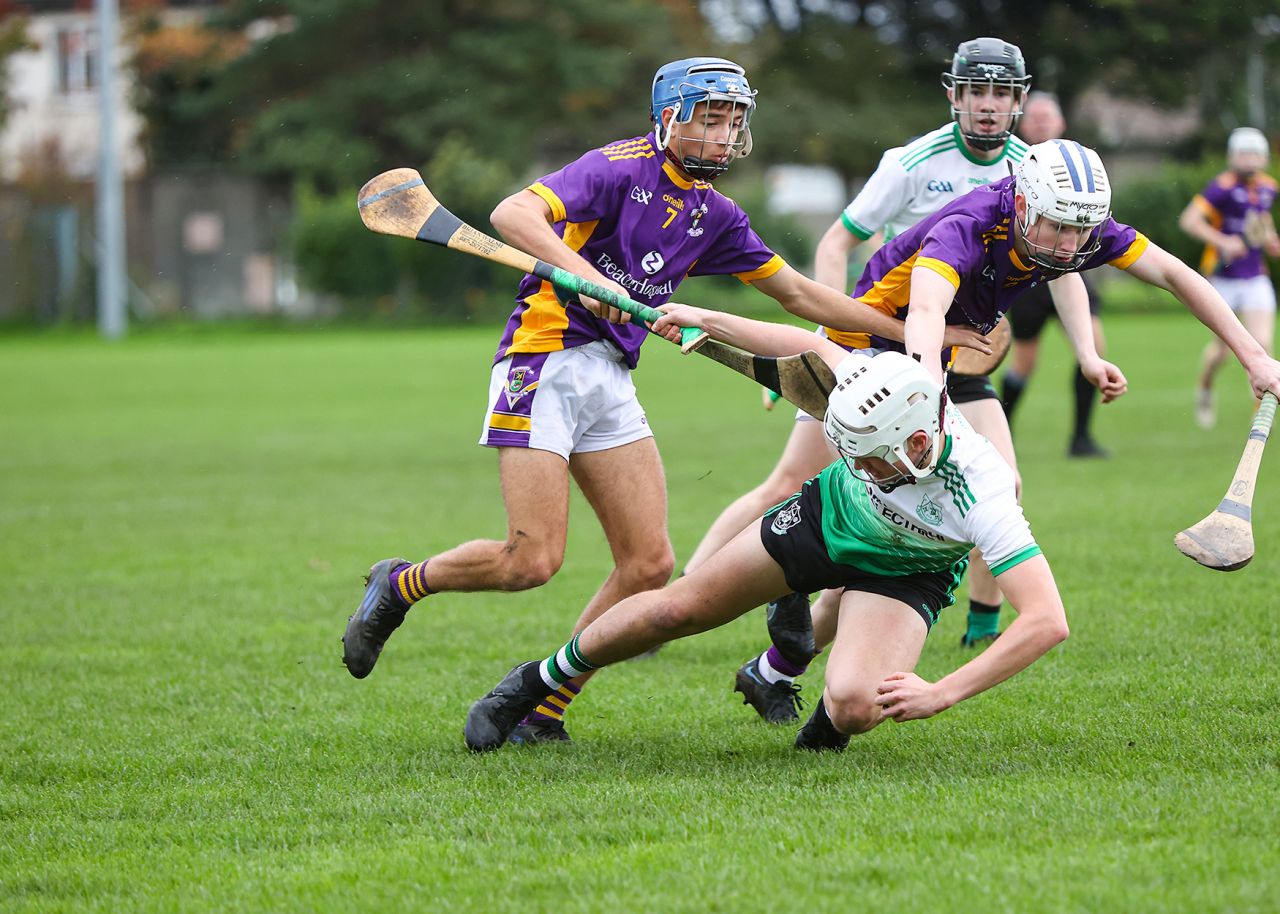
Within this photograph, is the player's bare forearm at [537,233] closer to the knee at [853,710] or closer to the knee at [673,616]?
the knee at [673,616]

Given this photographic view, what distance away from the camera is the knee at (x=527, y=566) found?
542cm

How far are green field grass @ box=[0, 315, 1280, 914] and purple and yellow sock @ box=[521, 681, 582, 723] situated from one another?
13cm

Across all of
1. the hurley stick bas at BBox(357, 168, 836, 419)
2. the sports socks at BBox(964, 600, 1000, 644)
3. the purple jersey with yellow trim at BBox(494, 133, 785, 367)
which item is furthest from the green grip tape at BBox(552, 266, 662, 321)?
the sports socks at BBox(964, 600, 1000, 644)

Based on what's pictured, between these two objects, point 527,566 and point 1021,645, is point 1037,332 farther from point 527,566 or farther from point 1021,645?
point 1021,645

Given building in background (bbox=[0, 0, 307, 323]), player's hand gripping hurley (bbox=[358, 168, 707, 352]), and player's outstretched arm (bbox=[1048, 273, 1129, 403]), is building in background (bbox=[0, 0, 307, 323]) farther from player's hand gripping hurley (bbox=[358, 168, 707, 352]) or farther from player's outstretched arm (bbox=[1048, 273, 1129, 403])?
player's outstretched arm (bbox=[1048, 273, 1129, 403])

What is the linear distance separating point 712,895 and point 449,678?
2.87 meters

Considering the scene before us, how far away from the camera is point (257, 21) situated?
42844mm

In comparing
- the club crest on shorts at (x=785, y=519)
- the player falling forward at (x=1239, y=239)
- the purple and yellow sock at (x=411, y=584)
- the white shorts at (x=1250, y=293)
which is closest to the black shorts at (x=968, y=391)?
the club crest on shorts at (x=785, y=519)

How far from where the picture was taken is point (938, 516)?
4.62 m

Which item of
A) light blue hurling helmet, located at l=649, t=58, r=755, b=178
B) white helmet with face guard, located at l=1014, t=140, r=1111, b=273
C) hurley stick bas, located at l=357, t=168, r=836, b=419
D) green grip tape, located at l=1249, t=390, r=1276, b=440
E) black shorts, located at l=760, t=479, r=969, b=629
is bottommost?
black shorts, located at l=760, t=479, r=969, b=629

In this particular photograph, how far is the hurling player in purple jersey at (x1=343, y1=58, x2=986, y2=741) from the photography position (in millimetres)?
5336

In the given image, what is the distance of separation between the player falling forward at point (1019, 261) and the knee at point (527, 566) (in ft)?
2.63

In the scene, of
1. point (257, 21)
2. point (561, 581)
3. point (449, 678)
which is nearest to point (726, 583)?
point (449, 678)

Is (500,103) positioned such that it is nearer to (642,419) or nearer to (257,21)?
(257,21)
